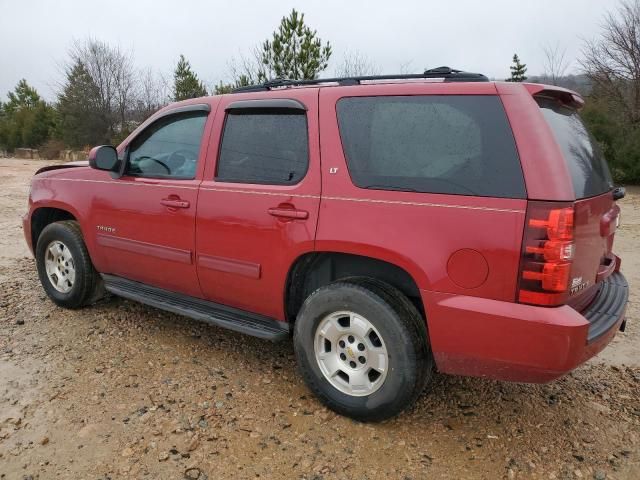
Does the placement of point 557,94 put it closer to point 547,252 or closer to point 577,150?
point 577,150

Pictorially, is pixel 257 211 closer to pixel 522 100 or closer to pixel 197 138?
pixel 197 138

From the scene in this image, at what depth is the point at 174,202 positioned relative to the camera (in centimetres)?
338

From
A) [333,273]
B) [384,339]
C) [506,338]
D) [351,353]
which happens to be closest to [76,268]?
[333,273]

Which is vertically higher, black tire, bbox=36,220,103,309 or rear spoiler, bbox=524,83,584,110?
rear spoiler, bbox=524,83,584,110

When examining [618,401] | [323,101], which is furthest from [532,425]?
[323,101]

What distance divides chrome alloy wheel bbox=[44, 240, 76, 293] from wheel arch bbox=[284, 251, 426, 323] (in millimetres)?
2215

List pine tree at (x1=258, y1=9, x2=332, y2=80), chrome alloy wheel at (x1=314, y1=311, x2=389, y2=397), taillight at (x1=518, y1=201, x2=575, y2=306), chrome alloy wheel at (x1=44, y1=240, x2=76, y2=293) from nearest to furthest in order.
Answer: taillight at (x1=518, y1=201, x2=575, y2=306) → chrome alloy wheel at (x1=314, y1=311, x2=389, y2=397) → chrome alloy wheel at (x1=44, y1=240, x2=76, y2=293) → pine tree at (x1=258, y1=9, x2=332, y2=80)

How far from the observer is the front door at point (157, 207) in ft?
11.1

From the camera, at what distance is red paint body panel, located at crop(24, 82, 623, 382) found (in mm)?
2207

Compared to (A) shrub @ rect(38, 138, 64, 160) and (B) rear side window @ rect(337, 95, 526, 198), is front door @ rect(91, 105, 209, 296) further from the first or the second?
(A) shrub @ rect(38, 138, 64, 160)

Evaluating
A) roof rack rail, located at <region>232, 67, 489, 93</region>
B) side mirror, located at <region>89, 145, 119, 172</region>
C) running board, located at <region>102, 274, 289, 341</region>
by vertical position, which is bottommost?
running board, located at <region>102, 274, 289, 341</region>

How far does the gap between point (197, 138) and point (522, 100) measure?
2.11 meters

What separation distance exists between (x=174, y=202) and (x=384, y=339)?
1722mm

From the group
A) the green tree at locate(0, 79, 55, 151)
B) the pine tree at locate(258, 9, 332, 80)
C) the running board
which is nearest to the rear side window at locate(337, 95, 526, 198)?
the running board
